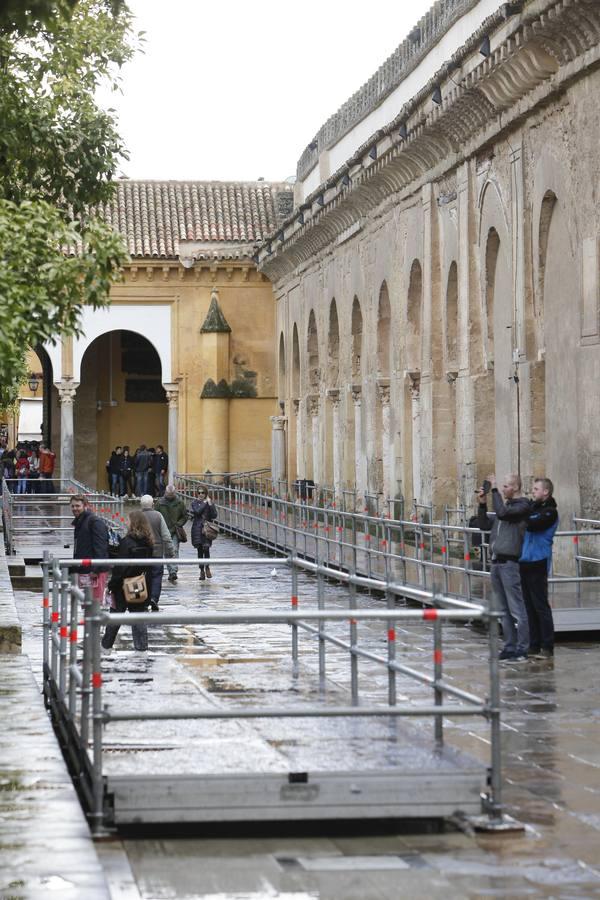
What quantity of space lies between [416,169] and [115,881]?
2488cm

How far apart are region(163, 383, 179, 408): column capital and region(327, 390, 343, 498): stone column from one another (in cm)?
864

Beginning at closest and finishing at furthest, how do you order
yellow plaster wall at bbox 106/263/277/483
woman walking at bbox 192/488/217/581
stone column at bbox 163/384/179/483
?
woman walking at bbox 192/488/217/581 < yellow plaster wall at bbox 106/263/277/483 < stone column at bbox 163/384/179/483

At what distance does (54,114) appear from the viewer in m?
17.0

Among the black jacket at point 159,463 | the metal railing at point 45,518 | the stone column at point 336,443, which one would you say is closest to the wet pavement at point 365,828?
the metal railing at point 45,518

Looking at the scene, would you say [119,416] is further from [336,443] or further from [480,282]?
[480,282]

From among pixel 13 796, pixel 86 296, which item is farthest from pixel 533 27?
pixel 13 796

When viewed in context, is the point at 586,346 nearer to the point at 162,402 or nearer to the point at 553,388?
the point at 553,388

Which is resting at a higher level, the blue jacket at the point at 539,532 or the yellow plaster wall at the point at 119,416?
the yellow plaster wall at the point at 119,416

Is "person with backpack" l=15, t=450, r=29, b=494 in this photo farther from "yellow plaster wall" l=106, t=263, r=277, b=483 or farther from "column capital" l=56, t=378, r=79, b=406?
"yellow plaster wall" l=106, t=263, r=277, b=483

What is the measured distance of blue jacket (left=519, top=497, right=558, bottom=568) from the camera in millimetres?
14859

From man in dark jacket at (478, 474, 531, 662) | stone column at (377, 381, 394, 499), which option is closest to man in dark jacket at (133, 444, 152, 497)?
stone column at (377, 381, 394, 499)

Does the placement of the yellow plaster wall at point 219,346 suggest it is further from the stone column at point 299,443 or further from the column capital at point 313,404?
the column capital at point 313,404

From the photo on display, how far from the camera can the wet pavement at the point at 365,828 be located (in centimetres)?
706

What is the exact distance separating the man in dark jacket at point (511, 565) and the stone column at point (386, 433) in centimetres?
1900
